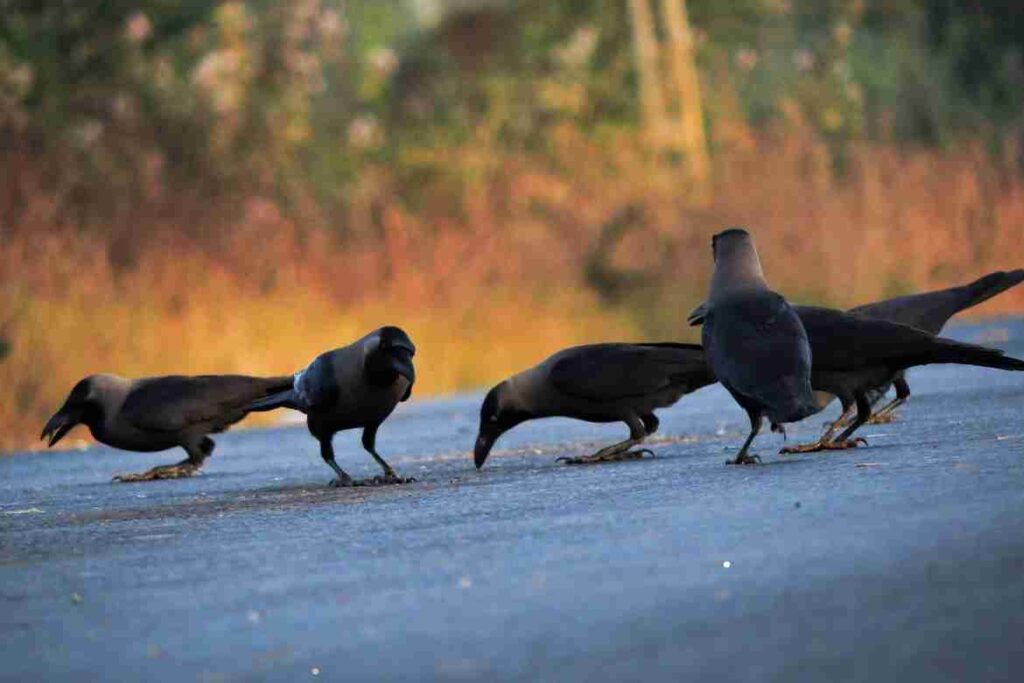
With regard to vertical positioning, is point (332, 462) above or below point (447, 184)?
below

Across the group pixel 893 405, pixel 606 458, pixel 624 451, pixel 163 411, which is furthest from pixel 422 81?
pixel 606 458

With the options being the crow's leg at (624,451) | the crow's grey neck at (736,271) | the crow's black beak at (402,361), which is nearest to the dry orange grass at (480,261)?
the crow's leg at (624,451)

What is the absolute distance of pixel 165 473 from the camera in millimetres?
15773

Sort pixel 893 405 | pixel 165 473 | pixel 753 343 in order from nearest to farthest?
pixel 753 343 < pixel 893 405 < pixel 165 473

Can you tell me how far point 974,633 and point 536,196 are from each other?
2925 cm

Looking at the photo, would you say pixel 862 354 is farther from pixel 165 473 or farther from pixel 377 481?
pixel 165 473

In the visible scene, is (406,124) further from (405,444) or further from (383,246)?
(405,444)

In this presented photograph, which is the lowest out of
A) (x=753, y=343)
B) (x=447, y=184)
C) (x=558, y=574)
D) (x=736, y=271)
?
(x=558, y=574)

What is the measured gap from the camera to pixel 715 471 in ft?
39.5

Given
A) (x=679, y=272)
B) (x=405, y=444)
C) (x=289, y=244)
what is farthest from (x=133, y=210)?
(x=405, y=444)

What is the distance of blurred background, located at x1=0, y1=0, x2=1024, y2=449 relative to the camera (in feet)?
86.7

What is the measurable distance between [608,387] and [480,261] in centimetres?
1763

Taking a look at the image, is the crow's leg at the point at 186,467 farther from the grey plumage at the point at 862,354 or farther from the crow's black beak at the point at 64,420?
the grey plumage at the point at 862,354

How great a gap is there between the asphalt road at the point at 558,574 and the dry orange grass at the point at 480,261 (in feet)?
33.7
